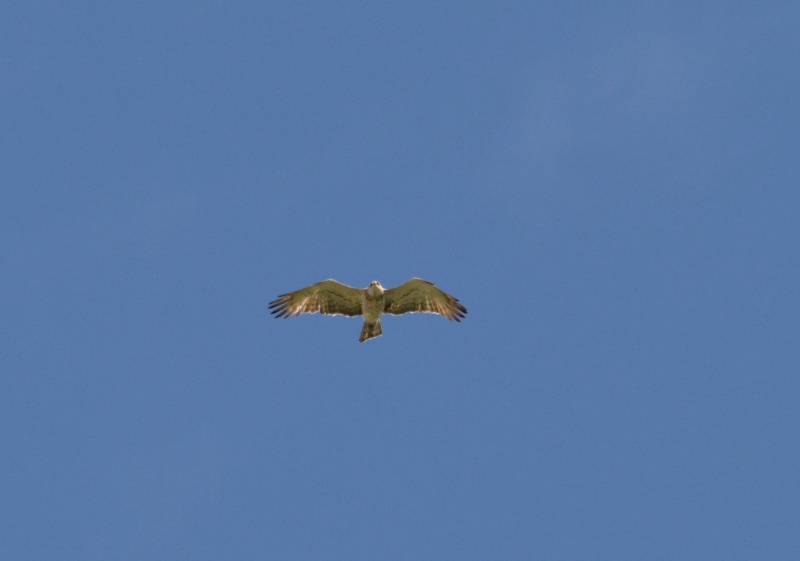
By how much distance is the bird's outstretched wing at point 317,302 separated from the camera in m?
28.2

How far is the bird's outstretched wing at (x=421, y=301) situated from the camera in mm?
27859

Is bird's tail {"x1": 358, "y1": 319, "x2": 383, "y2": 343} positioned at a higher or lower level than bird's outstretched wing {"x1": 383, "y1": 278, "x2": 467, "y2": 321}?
lower

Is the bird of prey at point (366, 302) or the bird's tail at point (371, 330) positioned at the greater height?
the bird of prey at point (366, 302)

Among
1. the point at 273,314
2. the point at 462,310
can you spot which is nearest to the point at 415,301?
the point at 462,310

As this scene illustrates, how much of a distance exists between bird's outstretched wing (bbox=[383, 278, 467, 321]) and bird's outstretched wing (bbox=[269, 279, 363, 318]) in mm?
1010

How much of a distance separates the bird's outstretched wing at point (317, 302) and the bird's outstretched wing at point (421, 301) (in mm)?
1010

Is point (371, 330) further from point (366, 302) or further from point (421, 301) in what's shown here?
point (421, 301)

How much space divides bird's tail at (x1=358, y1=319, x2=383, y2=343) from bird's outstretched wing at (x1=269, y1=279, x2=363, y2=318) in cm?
84

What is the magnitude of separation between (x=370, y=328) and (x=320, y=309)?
1.92m

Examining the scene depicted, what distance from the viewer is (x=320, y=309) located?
28.5 meters

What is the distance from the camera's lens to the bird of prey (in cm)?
2759

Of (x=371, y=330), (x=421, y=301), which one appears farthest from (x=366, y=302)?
(x=421, y=301)

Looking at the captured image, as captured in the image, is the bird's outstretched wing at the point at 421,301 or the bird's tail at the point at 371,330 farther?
the bird's outstretched wing at the point at 421,301

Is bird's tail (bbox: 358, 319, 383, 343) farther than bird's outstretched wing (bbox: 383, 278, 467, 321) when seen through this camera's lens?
No
